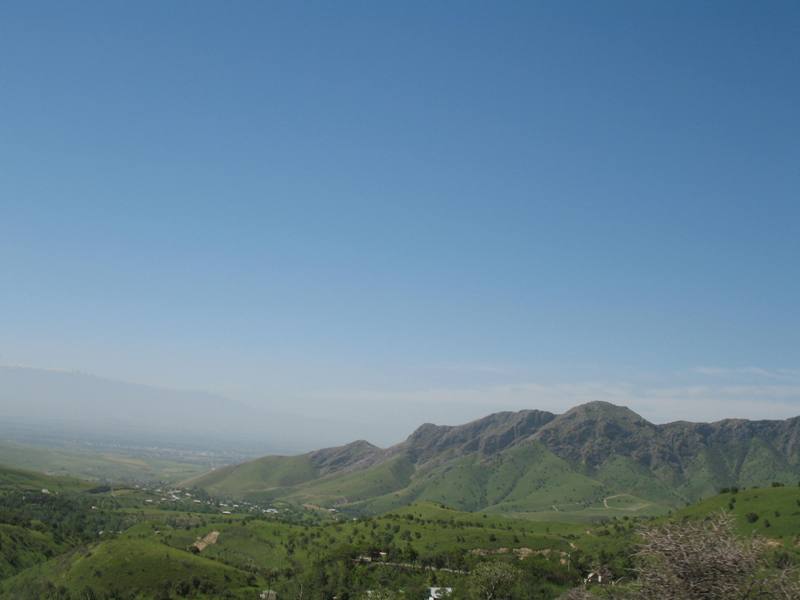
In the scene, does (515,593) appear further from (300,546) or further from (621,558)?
(300,546)

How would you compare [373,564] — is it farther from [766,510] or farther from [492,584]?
[766,510]

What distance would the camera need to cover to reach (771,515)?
535ft

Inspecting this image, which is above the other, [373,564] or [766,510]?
[766,510]

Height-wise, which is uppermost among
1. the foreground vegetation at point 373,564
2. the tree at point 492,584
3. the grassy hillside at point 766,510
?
the grassy hillside at point 766,510

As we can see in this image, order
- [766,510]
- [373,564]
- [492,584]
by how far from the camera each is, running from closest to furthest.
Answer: [492,584], [373,564], [766,510]

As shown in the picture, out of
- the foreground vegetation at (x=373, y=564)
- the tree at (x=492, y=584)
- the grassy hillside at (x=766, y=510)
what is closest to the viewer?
the tree at (x=492, y=584)

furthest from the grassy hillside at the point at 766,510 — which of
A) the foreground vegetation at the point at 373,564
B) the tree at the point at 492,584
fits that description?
the tree at the point at 492,584

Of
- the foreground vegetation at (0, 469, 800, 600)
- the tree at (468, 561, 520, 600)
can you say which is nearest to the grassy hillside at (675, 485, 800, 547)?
the foreground vegetation at (0, 469, 800, 600)

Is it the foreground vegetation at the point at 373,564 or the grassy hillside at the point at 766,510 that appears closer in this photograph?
the foreground vegetation at the point at 373,564

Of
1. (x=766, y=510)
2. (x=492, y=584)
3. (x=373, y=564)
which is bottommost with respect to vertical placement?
(x=373, y=564)

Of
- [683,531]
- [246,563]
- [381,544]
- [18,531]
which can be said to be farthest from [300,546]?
[683,531]

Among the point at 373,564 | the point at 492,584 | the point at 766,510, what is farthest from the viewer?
the point at 766,510

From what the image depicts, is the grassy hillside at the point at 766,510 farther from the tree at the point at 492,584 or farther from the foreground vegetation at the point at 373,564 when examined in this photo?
the tree at the point at 492,584

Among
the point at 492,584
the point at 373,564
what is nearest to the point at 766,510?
the point at 492,584
